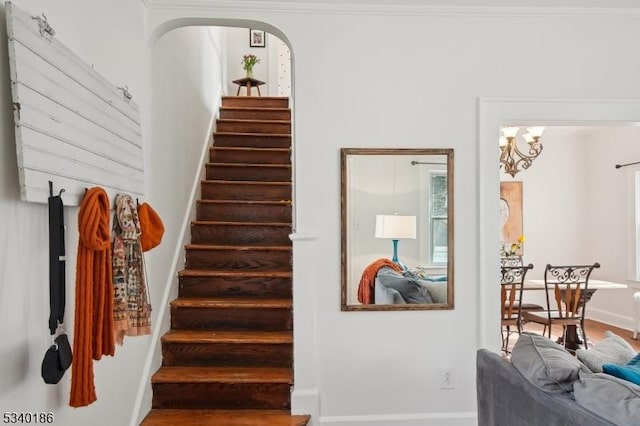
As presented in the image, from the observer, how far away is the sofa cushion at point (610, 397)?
1445 millimetres

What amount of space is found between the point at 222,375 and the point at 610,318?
547 centimetres

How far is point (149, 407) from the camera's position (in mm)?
2838

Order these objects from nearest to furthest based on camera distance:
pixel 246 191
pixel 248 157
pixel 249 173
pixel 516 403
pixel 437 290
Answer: pixel 516 403
pixel 437 290
pixel 246 191
pixel 249 173
pixel 248 157

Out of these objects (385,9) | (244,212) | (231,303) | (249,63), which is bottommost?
(231,303)

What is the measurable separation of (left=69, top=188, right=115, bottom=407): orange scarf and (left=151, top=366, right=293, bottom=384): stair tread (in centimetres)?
119

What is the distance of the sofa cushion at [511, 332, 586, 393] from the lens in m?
1.74

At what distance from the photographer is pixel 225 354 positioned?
3062mm

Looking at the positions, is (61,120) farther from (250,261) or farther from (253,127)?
(253,127)

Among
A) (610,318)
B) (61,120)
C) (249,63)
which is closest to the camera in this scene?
(61,120)

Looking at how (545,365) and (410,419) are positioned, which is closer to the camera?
(545,365)

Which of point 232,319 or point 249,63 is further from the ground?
point 249,63

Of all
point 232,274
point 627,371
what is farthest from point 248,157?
point 627,371

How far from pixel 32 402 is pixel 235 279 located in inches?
77.3

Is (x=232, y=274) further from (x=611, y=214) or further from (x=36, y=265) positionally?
(x=611, y=214)
